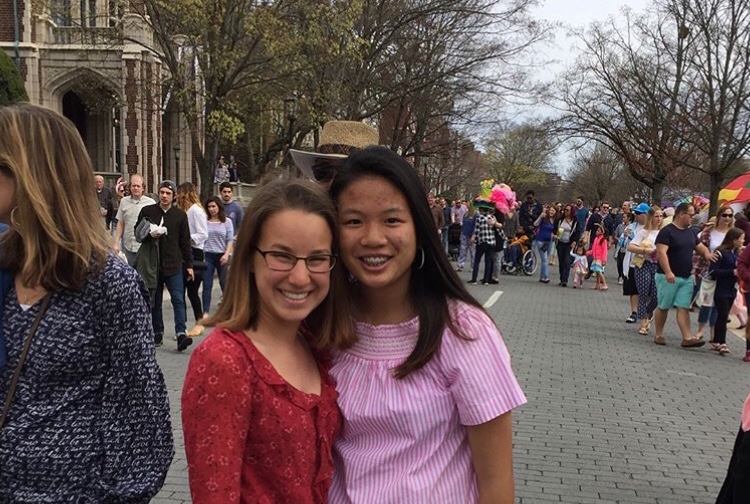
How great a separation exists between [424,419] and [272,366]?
15.1 inches

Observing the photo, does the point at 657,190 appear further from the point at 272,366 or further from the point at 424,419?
the point at 272,366

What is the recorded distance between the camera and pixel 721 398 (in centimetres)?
675

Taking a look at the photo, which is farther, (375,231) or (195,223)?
(195,223)

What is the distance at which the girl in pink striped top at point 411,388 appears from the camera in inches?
62.6

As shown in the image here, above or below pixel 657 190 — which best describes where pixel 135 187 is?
below

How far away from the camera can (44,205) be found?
1608 millimetres

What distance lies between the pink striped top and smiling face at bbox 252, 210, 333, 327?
0.83ft

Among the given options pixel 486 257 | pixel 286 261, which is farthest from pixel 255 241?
pixel 486 257

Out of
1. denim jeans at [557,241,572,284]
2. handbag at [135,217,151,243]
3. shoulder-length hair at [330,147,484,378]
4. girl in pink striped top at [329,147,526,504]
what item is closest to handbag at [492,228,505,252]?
denim jeans at [557,241,572,284]

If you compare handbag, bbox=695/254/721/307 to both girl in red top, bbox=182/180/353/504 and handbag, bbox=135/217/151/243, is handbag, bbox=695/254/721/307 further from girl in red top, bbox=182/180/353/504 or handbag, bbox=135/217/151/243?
girl in red top, bbox=182/180/353/504

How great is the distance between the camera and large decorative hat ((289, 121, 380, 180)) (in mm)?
3213

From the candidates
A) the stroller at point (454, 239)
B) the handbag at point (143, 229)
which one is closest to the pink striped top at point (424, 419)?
the handbag at point (143, 229)

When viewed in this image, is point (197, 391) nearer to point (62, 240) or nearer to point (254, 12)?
point (62, 240)

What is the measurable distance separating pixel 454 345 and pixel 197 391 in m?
0.60
